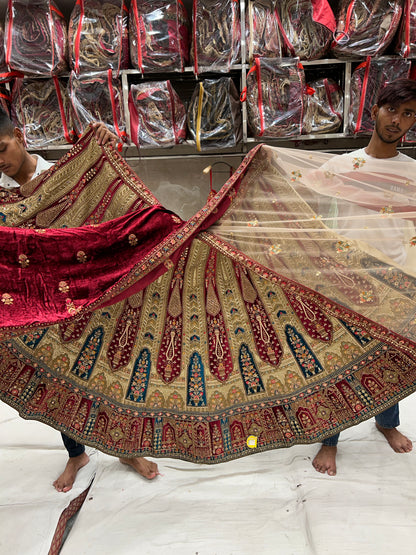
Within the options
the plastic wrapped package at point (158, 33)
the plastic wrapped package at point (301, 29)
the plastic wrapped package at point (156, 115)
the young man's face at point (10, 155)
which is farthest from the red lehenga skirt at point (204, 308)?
the plastic wrapped package at point (301, 29)

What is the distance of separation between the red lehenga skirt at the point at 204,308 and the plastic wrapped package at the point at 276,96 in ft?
3.28

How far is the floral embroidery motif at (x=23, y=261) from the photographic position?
112 centimetres

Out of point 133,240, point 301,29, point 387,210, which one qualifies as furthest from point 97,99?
point 387,210

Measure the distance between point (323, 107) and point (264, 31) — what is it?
529 millimetres

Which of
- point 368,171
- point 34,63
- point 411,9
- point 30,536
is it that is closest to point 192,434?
point 30,536

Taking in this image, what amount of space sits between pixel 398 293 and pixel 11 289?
3.72 feet

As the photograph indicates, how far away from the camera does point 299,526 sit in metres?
1.22

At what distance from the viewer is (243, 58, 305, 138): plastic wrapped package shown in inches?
83.0

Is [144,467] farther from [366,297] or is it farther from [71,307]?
[366,297]

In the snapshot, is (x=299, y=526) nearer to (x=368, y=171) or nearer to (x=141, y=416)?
(x=141, y=416)

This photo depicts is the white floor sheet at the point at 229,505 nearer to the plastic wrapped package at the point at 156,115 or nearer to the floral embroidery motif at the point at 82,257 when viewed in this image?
the floral embroidery motif at the point at 82,257

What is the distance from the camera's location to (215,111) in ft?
7.25

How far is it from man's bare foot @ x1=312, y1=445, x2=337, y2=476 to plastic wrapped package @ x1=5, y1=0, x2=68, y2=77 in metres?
2.41

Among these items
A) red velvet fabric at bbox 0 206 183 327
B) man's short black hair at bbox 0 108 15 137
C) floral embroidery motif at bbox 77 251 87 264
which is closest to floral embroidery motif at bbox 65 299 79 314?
red velvet fabric at bbox 0 206 183 327
